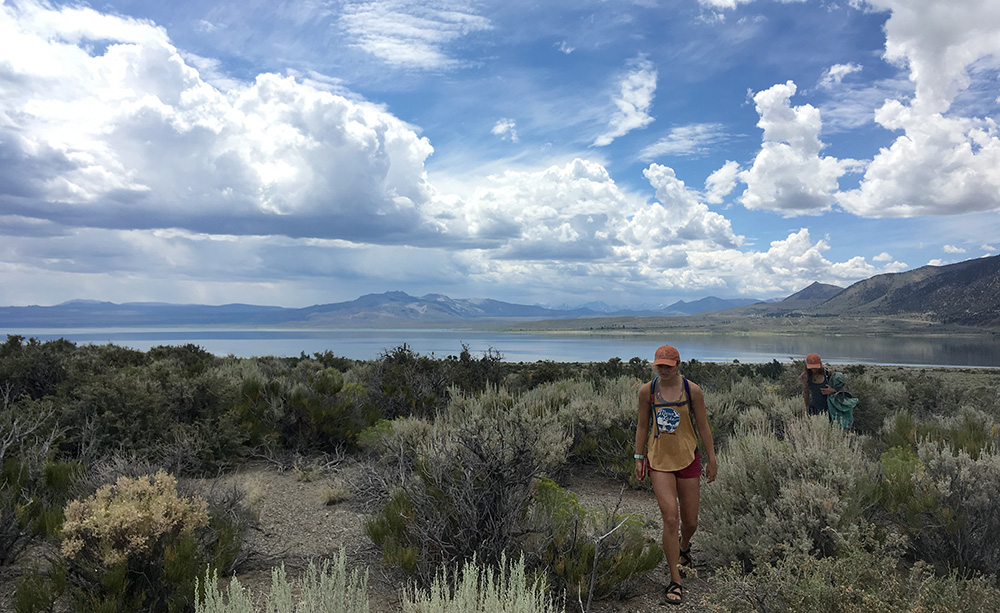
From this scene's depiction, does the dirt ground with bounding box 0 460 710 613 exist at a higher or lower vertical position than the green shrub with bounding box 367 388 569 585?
lower

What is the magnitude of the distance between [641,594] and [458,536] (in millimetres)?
1443

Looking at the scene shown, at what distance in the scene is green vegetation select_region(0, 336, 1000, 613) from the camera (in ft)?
10.3

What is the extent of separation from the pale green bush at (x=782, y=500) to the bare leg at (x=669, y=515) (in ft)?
1.55

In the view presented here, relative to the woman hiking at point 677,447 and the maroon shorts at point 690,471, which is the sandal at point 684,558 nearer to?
the woman hiking at point 677,447

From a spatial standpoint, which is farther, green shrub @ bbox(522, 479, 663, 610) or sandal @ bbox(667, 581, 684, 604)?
sandal @ bbox(667, 581, 684, 604)

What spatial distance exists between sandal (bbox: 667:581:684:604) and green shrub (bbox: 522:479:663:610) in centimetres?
18

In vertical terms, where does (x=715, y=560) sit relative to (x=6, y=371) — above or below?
below

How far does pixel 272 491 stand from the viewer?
21.8 ft

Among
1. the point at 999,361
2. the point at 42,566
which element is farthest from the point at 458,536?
the point at 999,361

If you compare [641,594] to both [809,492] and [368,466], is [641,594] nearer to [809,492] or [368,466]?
[809,492]

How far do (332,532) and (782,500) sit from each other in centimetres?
394

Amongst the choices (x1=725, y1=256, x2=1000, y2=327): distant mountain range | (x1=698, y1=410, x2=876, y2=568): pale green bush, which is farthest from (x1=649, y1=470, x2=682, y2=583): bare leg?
(x1=725, y1=256, x2=1000, y2=327): distant mountain range

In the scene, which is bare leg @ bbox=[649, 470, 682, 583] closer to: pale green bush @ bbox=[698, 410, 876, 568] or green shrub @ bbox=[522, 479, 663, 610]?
green shrub @ bbox=[522, 479, 663, 610]

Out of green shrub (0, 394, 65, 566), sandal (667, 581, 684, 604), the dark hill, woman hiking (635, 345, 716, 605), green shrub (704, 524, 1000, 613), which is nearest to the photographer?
green shrub (704, 524, 1000, 613)
